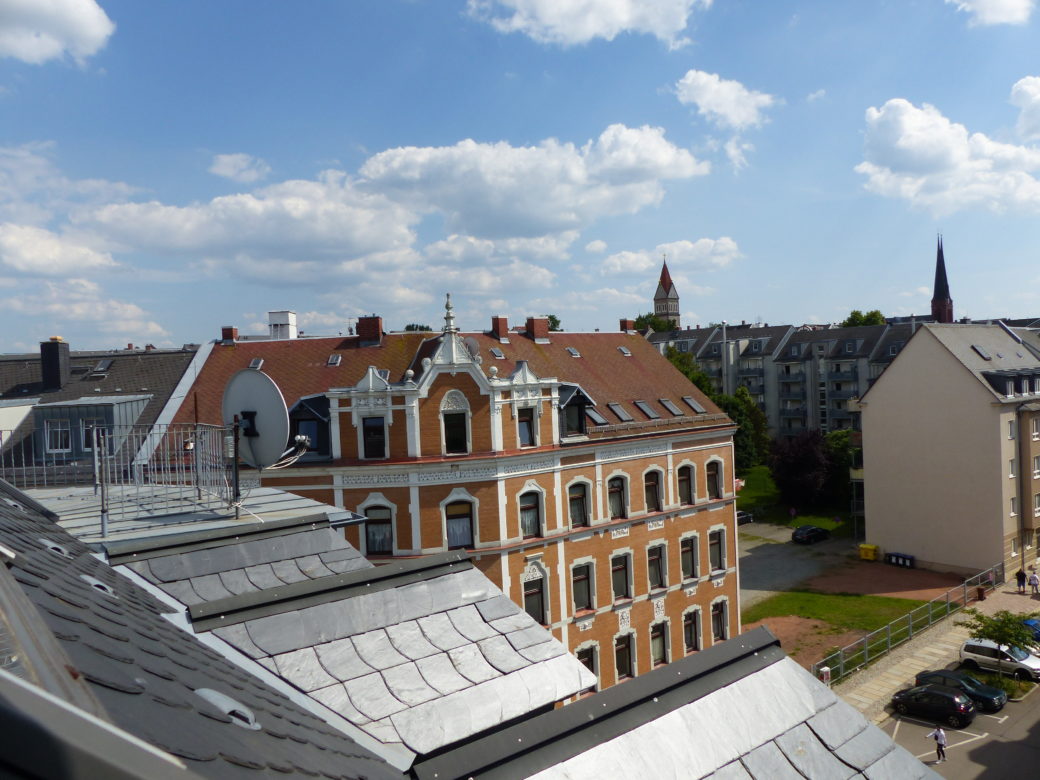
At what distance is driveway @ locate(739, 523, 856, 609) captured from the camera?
42.3 m

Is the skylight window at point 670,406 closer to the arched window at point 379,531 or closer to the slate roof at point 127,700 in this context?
the arched window at point 379,531

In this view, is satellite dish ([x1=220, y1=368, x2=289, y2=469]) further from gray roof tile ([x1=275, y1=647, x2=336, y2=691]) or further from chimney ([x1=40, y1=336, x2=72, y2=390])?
chimney ([x1=40, y1=336, x2=72, y2=390])

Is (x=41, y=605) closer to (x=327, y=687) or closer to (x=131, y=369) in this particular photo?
(x=327, y=687)

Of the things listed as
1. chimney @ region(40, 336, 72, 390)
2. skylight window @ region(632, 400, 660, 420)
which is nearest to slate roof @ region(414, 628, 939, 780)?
skylight window @ region(632, 400, 660, 420)

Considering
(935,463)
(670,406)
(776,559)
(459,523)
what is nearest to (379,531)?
(459,523)

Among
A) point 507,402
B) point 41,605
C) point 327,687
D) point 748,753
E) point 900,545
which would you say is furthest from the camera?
point 900,545

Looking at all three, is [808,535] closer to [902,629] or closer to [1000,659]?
[902,629]

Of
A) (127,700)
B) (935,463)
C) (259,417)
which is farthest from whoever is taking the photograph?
(935,463)

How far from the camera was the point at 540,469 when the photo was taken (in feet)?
88.4

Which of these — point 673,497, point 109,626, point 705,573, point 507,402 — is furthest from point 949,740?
point 109,626

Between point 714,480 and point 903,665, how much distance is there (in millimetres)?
10247

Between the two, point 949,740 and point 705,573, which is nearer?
point 949,740

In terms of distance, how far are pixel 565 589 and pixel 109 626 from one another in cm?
2473

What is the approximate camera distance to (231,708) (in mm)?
3475
